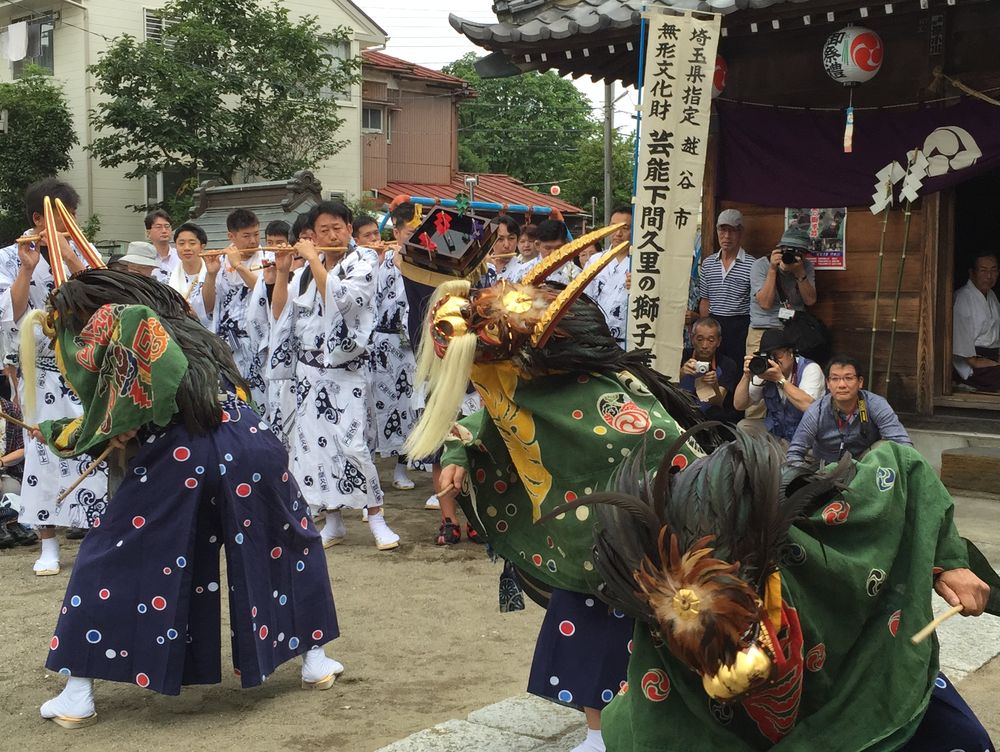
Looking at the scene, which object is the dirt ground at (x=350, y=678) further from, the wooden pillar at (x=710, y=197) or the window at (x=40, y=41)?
the window at (x=40, y=41)

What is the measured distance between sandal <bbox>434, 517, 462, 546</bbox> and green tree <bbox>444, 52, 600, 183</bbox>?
3399 centimetres

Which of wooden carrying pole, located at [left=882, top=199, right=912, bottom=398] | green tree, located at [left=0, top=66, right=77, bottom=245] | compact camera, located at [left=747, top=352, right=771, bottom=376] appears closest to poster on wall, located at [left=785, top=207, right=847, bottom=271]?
wooden carrying pole, located at [left=882, top=199, right=912, bottom=398]

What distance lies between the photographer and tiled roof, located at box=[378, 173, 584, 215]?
30.9 m

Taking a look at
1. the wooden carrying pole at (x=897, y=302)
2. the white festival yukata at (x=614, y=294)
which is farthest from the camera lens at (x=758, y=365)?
the wooden carrying pole at (x=897, y=302)

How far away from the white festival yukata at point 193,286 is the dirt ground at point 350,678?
2481 millimetres

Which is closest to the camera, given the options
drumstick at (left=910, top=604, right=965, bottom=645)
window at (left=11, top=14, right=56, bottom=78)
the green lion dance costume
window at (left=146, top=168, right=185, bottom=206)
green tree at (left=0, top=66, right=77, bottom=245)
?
the green lion dance costume

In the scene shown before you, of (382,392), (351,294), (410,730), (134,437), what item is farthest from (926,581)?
(382,392)

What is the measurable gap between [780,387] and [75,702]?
4.85 m

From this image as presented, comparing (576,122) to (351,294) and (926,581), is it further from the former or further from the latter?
(926,581)

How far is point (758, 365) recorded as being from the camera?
7383 millimetres

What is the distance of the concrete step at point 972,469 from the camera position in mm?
7918

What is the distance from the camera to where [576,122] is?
145 ft

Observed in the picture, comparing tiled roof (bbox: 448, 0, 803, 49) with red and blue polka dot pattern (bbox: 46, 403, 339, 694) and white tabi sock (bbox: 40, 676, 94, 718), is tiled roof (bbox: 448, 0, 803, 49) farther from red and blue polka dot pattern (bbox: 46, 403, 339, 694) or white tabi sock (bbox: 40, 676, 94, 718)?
white tabi sock (bbox: 40, 676, 94, 718)

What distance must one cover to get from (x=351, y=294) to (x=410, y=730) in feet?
10.3
